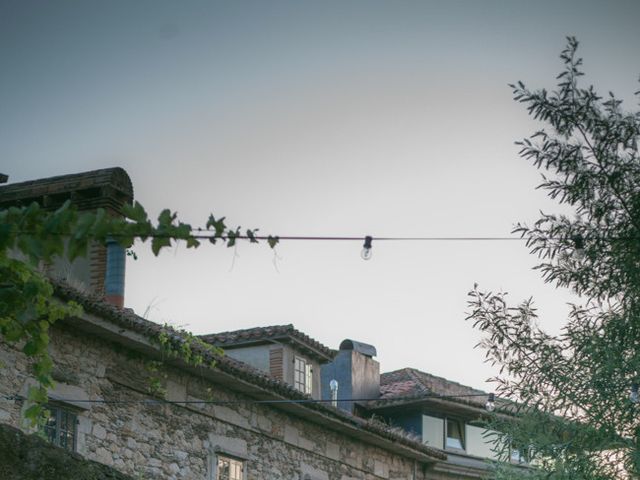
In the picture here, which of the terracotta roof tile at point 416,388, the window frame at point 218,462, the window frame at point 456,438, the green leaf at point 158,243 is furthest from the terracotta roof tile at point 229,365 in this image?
the green leaf at point 158,243

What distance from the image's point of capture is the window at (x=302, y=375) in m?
20.5

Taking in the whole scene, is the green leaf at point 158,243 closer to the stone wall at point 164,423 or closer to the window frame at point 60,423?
the stone wall at point 164,423

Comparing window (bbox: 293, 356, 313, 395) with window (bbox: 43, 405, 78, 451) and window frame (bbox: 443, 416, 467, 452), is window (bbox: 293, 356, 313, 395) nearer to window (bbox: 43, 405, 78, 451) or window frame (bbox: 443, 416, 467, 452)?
window frame (bbox: 443, 416, 467, 452)

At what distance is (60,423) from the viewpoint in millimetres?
13125

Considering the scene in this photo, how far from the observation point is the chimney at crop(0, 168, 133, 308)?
1622 centimetres

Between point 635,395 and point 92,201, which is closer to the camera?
point 635,395

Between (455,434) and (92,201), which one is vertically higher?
(92,201)

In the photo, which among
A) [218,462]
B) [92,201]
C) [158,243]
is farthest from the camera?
[92,201]

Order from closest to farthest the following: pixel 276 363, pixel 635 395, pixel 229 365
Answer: pixel 635 395 < pixel 229 365 < pixel 276 363

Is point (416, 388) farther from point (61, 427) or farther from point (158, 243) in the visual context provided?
point (158, 243)

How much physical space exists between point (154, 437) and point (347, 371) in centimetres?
1161

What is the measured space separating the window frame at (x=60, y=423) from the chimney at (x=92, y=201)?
262 centimetres

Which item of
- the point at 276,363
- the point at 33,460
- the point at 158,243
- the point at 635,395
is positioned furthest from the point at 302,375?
the point at 158,243

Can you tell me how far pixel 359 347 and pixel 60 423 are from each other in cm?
1429
